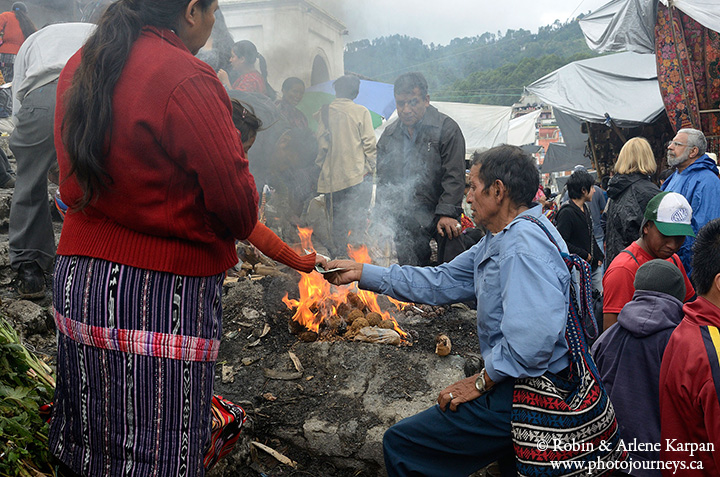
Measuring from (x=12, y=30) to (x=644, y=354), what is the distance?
981 cm

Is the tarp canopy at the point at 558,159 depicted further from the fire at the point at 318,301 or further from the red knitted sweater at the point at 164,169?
the red knitted sweater at the point at 164,169

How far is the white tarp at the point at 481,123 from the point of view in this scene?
18766 millimetres

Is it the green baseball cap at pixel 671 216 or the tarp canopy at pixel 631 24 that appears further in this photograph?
the tarp canopy at pixel 631 24

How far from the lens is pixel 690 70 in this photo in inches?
268

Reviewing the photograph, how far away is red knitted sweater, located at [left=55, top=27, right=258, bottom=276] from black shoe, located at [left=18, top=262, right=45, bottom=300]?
113 inches

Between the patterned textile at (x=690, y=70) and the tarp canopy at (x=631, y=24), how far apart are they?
24 centimetres

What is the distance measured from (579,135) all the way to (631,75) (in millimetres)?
3499

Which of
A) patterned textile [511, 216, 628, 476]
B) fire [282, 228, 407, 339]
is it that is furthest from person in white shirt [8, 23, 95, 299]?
patterned textile [511, 216, 628, 476]

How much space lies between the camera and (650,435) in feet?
9.27

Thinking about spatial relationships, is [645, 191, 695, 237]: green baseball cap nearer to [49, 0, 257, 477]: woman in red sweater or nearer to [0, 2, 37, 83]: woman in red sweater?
[49, 0, 257, 477]: woman in red sweater

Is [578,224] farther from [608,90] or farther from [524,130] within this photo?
[524,130]

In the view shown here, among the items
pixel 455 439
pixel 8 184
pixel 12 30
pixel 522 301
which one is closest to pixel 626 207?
pixel 522 301

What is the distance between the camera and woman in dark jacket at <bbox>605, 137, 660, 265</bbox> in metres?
5.45

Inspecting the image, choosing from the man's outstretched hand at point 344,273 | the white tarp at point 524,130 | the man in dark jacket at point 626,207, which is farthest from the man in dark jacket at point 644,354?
the white tarp at point 524,130
